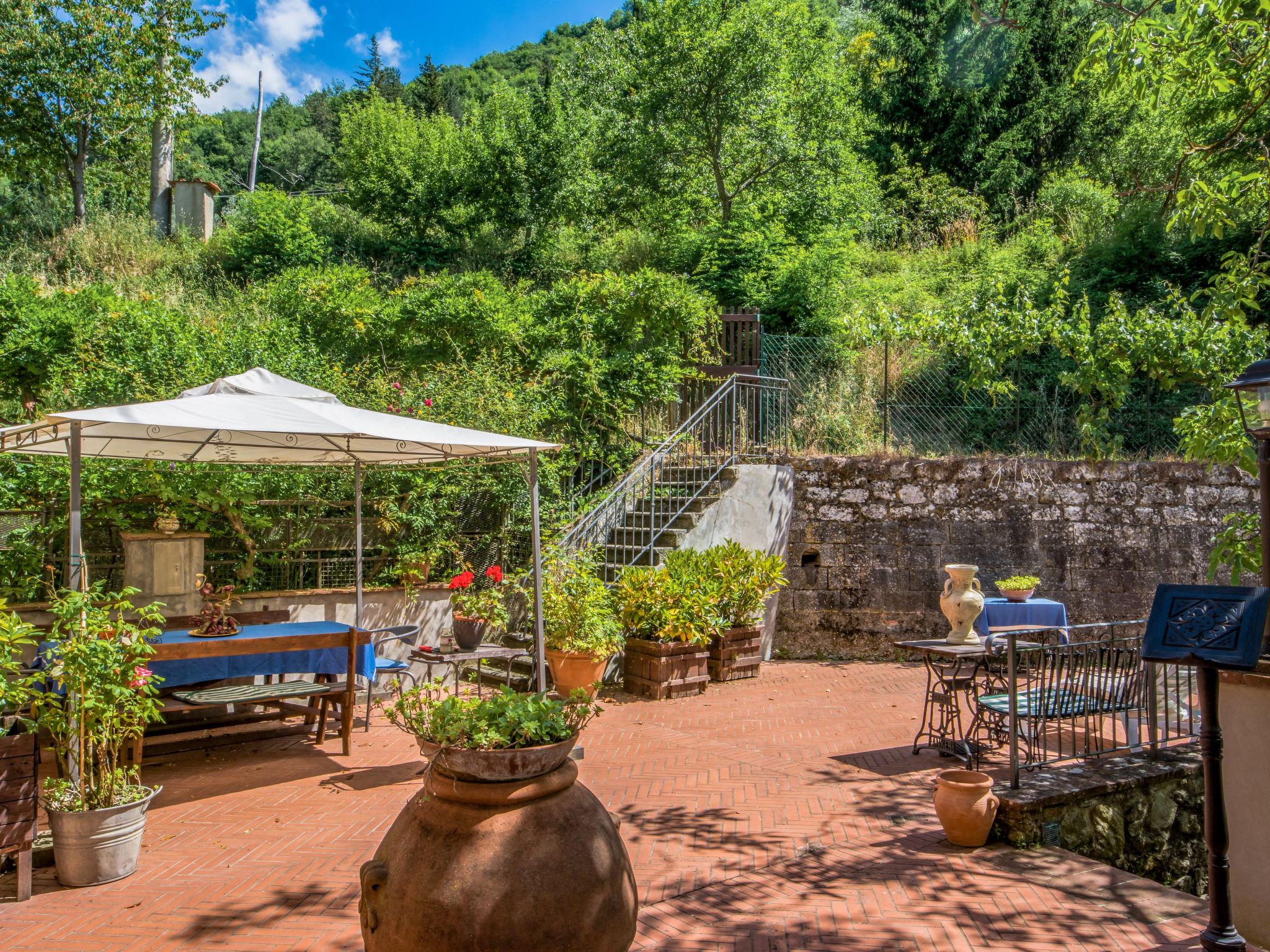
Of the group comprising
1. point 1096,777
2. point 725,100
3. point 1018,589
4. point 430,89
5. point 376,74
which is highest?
point 376,74

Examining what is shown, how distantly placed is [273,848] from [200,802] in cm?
101

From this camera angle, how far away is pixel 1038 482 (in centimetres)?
1017

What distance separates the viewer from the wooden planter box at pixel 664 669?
25.1 feet

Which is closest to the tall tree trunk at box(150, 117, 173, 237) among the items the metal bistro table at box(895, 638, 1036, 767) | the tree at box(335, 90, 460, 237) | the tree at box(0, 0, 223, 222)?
the tree at box(0, 0, 223, 222)

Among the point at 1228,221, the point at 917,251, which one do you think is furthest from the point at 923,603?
the point at 917,251

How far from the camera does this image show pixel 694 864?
4.10 m

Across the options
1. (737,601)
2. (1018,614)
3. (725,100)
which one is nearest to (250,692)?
(737,601)

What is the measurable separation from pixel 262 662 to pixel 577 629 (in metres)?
2.64

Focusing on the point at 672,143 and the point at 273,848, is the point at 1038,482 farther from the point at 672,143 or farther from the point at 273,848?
the point at 672,143

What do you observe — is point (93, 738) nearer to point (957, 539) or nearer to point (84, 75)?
point (957, 539)

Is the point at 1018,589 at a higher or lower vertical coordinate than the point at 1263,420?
lower

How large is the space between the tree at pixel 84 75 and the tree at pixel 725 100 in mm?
9957

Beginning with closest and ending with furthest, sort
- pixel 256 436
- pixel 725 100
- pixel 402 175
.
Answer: pixel 256 436, pixel 725 100, pixel 402 175

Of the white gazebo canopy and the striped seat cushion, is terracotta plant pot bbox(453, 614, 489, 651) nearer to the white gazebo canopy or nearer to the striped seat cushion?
the white gazebo canopy
